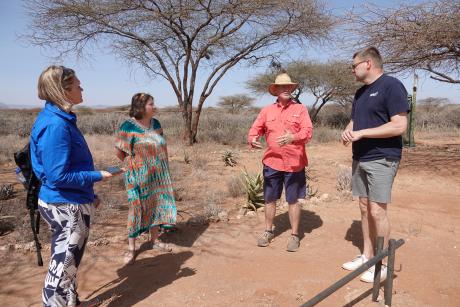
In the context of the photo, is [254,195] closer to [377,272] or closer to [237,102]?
[377,272]

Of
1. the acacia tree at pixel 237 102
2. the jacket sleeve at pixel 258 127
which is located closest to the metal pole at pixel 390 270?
the jacket sleeve at pixel 258 127

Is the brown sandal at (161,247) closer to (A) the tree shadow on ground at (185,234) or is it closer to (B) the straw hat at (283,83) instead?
(A) the tree shadow on ground at (185,234)

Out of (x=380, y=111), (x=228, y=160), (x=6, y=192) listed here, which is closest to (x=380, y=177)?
(x=380, y=111)

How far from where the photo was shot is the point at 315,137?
591 inches

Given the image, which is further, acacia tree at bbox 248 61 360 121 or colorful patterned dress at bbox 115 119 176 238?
acacia tree at bbox 248 61 360 121

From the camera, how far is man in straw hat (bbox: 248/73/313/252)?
3713 millimetres

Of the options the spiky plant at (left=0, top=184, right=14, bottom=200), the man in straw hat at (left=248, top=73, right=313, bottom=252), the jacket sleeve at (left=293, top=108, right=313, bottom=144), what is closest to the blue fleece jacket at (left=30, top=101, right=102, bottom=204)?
the man in straw hat at (left=248, top=73, right=313, bottom=252)

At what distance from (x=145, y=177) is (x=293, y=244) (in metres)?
1.66

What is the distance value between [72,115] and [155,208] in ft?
5.57

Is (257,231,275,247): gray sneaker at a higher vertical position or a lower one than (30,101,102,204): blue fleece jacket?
lower

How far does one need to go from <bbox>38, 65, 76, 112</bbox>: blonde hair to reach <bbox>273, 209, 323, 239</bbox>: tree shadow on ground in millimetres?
2939

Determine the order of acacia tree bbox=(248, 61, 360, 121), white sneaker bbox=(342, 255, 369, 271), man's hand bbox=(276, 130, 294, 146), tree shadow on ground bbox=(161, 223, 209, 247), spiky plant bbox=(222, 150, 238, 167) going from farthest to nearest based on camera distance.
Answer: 1. acacia tree bbox=(248, 61, 360, 121)
2. spiky plant bbox=(222, 150, 238, 167)
3. tree shadow on ground bbox=(161, 223, 209, 247)
4. man's hand bbox=(276, 130, 294, 146)
5. white sneaker bbox=(342, 255, 369, 271)

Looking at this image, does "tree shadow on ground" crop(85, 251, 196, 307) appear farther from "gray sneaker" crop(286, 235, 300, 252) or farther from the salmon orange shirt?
the salmon orange shirt

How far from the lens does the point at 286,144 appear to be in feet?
11.8
